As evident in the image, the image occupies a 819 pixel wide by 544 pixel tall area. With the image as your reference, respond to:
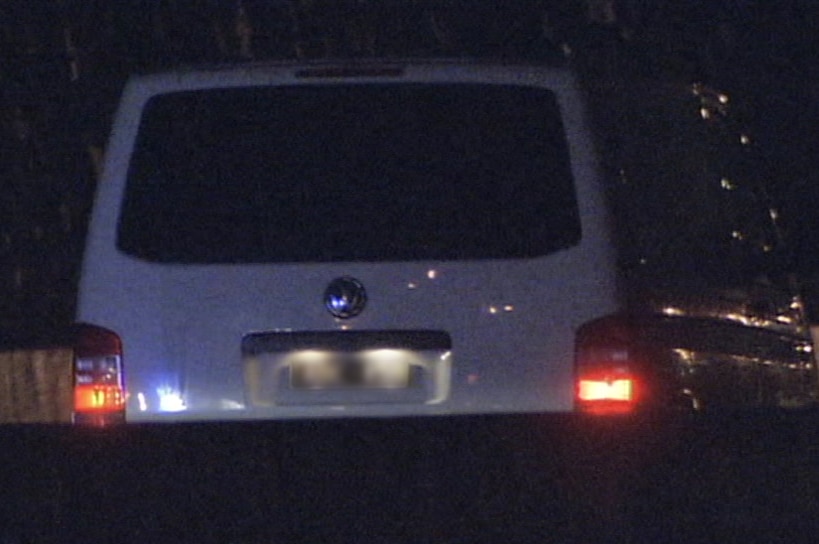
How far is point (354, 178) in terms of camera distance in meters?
6.58

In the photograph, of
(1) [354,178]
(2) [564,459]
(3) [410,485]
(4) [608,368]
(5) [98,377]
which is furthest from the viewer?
(5) [98,377]

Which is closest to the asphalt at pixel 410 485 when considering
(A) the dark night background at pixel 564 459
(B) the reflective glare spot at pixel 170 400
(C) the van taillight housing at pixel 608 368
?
(A) the dark night background at pixel 564 459

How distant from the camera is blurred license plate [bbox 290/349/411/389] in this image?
263 inches

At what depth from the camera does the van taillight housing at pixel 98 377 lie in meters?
6.80

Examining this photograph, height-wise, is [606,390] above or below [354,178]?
below

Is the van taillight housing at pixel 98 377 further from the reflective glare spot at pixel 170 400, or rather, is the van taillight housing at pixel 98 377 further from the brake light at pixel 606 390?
the brake light at pixel 606 390

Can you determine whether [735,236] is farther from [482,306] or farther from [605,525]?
[605,525]

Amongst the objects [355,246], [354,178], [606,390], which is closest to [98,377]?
[355,246]

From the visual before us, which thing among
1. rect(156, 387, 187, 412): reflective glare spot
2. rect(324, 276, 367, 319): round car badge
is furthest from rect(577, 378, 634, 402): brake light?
rect(156, 387, 187, 412): reflective glare spot

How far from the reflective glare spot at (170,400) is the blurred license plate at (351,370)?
0.35m

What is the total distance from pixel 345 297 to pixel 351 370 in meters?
0.24

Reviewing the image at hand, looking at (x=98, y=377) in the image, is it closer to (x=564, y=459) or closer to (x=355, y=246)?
(x=355, y=246)

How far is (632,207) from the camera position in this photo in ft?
22.5

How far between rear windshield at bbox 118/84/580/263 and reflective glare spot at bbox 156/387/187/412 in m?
0.41
